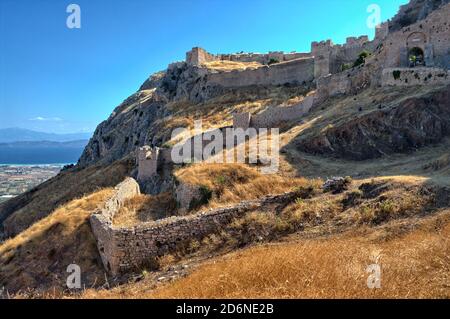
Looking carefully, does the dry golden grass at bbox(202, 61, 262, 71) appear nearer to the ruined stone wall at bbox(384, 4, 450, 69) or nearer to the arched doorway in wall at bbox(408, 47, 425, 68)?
the ruined stone wall at bbox(384, 4, 450, 69)

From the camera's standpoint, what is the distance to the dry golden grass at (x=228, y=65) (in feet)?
213

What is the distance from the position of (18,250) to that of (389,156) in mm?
17481

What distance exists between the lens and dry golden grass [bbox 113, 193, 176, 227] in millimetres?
18234

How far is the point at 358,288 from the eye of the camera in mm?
7750

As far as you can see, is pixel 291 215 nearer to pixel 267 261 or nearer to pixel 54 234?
pixel 267 261

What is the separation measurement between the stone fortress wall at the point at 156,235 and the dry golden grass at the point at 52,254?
1017 millimetres

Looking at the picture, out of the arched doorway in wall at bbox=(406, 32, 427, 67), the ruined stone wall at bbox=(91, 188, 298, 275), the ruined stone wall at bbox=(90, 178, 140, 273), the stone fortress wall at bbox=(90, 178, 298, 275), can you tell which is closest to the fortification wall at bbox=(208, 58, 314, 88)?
the arched doorway in wall at bbox=(406, 32, 427, 67)

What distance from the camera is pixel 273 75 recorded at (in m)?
55.6

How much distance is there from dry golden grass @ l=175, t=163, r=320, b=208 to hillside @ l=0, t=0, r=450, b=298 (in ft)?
0.29

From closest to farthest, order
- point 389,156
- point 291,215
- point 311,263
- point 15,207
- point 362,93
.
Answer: point 311,263, point 291,215, point 389,156, point 362,93, point 15,207

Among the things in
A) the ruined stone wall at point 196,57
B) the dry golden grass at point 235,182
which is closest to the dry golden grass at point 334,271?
the dry golden grass at point 235,182

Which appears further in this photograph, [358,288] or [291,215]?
Answer: [291,215]
